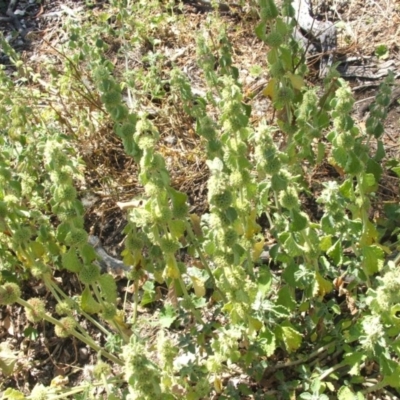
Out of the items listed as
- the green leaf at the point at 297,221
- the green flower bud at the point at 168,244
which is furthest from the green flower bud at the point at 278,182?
the green flower bud at the point at 168,244

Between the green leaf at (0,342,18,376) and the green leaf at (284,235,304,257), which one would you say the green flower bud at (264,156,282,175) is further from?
Answer: the green leaf at (0,342,18,376)

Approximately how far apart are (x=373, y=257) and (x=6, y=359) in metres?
1.39

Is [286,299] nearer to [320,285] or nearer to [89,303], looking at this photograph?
[320,285]

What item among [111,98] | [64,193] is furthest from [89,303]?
[111,98]

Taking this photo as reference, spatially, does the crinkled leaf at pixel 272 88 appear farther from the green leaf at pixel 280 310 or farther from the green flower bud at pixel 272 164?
the green leaf at pixel 280 310

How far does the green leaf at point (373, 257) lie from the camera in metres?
2.00

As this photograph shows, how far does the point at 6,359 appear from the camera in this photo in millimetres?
2270

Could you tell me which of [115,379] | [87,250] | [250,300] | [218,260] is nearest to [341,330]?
[250,300]

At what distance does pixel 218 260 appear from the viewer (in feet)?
5.83

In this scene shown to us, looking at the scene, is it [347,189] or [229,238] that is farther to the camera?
[347,189]

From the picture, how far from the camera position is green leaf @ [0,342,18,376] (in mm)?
2129

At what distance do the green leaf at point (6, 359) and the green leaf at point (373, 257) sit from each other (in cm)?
129

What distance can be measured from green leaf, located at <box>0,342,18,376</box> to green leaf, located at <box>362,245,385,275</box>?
4.24ft

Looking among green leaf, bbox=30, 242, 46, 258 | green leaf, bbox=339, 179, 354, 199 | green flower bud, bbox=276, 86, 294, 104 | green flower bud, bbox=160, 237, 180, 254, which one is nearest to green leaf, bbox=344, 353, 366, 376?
green leaf, bbox=339, 179, 354, 199
